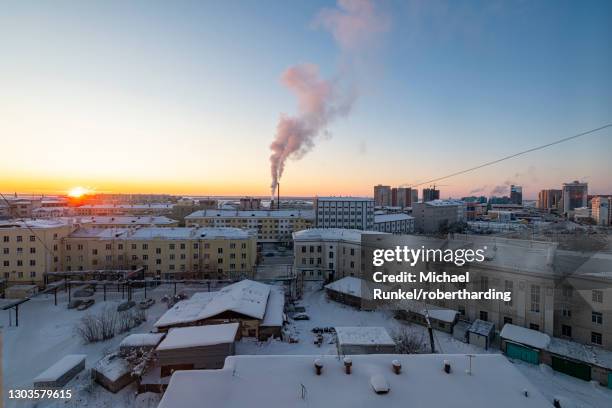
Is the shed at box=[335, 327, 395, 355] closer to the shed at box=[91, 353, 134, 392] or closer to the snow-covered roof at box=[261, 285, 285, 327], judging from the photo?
the snow-covered roof at box=[261, 285, 285, 327]

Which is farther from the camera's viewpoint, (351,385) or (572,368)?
(572,368)

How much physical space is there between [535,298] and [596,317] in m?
1.78

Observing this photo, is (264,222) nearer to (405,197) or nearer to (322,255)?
(322,255)

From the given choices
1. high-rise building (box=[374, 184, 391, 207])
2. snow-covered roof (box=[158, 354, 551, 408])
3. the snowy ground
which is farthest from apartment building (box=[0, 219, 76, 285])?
high-rise building (box=[374, 184, 391, 207])

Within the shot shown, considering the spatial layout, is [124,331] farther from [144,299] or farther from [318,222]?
[318,222]

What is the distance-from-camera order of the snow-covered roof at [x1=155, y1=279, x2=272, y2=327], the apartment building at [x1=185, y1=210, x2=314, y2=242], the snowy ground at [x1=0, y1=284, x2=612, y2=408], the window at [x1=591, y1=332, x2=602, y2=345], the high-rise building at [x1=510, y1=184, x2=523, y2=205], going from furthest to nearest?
the high-rise building at [x1=510, y1=184, x2=523, y2=205], the apartment building at [x1=185, y1=210, x2=314, y2=242], the snow-covered roof at [x1=155, y1=279, x2=272, y2=327], the window at [x1=591, y1=332, x2=602, y2=345], the snowy ground at [x1=0, y1=284, x2=612, y2=408]

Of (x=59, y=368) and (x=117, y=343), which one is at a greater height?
(x=59, y=368)

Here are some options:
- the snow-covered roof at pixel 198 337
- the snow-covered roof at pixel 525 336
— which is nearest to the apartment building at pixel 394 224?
the snow-covered roof at pixel 525 336

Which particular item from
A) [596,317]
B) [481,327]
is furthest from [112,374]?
[596,317]

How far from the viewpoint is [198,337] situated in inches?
403

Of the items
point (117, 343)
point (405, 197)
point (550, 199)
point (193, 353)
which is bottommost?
point (117, 343)

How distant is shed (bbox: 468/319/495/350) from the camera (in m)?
11.8

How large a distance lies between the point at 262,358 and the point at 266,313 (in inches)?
287

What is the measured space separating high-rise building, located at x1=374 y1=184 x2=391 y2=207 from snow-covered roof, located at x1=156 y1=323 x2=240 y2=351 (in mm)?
81006
